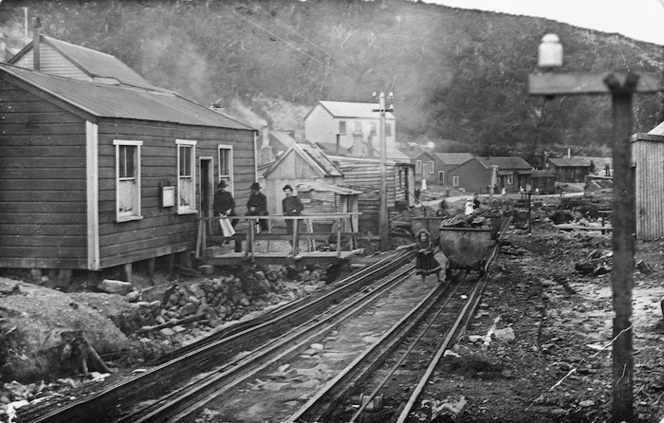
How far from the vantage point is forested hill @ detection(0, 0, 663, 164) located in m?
10.3

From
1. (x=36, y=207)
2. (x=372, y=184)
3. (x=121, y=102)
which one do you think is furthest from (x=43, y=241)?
(x=372, y=184)

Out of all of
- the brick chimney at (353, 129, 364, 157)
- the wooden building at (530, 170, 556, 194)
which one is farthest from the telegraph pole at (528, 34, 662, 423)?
the brick chimney at (353, 129, 364, 157)

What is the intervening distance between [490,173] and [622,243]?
2448cm

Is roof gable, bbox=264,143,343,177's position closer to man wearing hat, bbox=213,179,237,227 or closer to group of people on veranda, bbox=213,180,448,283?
group of people on veranda, bbox=213,180,448,283

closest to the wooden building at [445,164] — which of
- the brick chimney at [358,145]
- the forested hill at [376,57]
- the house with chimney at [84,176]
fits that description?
the forested hill at [376,57]

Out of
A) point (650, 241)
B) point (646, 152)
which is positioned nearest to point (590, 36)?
point (650, 241)

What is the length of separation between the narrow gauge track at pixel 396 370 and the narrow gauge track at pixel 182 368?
1.56 m

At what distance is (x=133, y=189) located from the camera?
14664mm

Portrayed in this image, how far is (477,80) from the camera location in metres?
24.7

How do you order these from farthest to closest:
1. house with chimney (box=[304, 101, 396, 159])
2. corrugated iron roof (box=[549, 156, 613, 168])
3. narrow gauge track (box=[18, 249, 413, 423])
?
house with chimney (box=[304, 101, 396, 159]) → corrugated iron roof (box=[549, 156, 613, 168]) → narrow gauge track (box=[18, 249, 413, 423])

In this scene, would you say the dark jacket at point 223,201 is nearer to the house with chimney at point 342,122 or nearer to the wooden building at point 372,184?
the wooden building at point 372,184

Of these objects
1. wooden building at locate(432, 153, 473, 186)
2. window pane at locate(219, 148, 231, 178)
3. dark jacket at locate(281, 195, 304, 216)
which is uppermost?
wooden building at locate(432, 153, 473, 186)

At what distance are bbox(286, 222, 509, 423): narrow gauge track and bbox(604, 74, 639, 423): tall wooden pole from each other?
6.55ft

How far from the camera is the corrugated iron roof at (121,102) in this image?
43.6 ft
